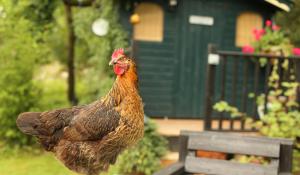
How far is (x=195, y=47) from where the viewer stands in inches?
332

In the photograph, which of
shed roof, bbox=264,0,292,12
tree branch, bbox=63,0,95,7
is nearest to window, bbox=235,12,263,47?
shed roof, bbox=264,0,292,12

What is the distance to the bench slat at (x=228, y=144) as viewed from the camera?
16.7 ft

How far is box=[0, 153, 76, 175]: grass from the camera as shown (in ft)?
23.7

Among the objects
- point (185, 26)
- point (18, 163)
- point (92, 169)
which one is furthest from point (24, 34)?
point (92, 169)

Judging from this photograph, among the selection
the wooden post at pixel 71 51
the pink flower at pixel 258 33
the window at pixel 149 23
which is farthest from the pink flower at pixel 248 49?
the wooden post at pixel 71 51

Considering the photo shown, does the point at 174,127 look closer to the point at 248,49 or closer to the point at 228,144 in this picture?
the point at 248,49

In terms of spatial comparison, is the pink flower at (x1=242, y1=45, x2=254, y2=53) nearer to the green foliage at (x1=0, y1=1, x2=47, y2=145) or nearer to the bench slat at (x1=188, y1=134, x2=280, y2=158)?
the bench slat at (x1=188, y1=134, x2=280, y2=158)

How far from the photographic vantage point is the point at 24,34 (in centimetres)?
788

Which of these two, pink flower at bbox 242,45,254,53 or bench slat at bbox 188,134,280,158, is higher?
pink flower at bbox 242,45,254,53

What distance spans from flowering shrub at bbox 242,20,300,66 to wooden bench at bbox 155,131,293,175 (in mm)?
2971

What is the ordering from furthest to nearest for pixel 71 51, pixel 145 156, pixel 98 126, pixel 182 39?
pixel 71 51 < pixel 182 39 < pixel 145 156 < pixel 98 126

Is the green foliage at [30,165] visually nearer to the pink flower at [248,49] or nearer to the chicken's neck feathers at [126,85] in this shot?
the pink flower at [248,49]

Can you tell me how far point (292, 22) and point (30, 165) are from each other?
618 centimetres

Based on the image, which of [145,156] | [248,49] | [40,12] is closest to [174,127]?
[145,156]
